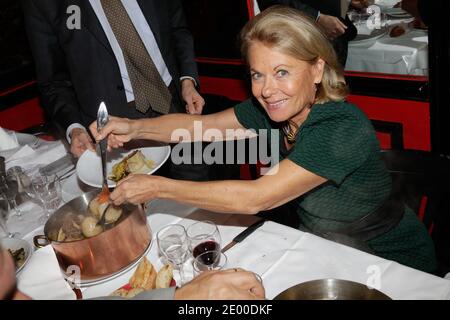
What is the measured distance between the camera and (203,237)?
1.76 m

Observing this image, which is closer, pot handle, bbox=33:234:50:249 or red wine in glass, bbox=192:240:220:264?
red wine in glass, bbox=192:240:220:264

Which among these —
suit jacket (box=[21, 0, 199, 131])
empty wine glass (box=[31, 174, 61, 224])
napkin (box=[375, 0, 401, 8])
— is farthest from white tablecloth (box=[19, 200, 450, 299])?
napkin (box=[375, 0, 401, 8])

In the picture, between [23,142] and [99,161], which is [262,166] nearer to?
[99,161]

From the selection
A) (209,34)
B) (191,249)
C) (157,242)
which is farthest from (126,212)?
(209,34)

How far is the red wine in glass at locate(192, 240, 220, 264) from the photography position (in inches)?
63.8

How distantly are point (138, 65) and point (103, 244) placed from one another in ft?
5.82

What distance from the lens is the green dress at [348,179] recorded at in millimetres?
1746

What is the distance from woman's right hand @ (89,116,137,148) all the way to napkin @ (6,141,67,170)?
23.0 inches

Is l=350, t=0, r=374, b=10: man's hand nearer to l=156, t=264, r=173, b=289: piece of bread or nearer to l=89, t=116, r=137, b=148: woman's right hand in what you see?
l=89, t=116, r=137, b=148: woman's right hand

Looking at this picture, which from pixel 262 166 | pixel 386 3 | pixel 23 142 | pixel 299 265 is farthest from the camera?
pixel 262 166

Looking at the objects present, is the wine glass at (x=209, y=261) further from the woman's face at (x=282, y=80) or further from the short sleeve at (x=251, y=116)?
the short sleeve at (x=251, y=116)

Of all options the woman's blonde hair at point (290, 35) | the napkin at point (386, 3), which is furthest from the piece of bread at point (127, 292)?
the napkin at point (386, 3)

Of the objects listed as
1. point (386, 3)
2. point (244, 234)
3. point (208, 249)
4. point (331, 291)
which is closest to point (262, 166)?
point (386, 3)

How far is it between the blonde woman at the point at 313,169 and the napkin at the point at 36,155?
4.07 ft
